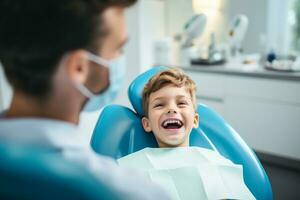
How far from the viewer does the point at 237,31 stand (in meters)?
2.73

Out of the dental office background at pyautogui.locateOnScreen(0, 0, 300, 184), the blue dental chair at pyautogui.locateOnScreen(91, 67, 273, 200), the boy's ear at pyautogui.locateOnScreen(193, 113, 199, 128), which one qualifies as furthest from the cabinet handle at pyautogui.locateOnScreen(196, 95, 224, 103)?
the boy's ear at pyautogui.locateOnScreen(193, 113, 199, 128)

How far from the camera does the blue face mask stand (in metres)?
0.64

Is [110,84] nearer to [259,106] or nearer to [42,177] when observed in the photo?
[42,177]

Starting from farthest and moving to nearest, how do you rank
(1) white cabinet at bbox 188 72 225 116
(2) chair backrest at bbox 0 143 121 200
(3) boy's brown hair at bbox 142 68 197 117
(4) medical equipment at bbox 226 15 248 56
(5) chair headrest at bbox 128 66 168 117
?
1. (4) medical equipment at bbox 226 15 248 56
2. (1) white cabinet at bbox 188 72 225 116
3. (5) chair headrest at bbox 128 66 168 117
4. (3) boy's brown hair at bbox 142 68 197 117
5. (2) chair backrest at bbox 0 143 121 200

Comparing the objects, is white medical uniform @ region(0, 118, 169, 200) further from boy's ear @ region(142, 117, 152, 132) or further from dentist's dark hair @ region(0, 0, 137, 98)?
boy's ear @ region(142, 117, 152, 132)

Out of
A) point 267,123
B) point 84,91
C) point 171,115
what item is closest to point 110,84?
point 84,91

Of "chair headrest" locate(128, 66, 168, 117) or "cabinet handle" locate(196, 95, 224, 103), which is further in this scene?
"cabinet handle" locate(196, 95, 224, 103)

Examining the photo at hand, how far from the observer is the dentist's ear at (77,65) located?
610 mm

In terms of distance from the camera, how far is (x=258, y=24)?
2.90 metres

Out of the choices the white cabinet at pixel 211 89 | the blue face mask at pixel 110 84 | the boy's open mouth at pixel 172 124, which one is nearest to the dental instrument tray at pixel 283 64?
the white cabinet at pixel 211 89

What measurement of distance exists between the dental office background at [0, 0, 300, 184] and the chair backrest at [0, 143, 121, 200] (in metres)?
1.55

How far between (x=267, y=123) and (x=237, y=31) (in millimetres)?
Result: 677

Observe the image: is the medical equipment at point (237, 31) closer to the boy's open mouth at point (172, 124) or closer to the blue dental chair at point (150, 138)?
the blue dental chair at point (150, 138)

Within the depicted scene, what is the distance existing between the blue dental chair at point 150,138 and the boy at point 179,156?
6 centimetres
